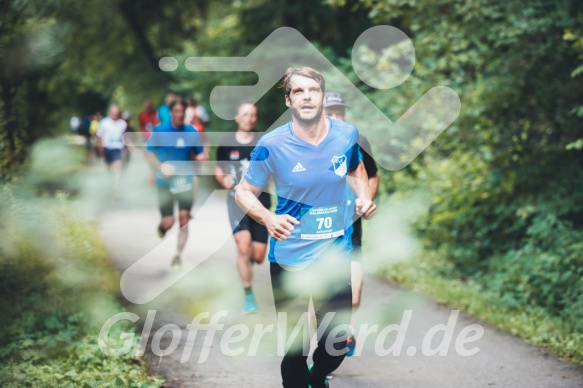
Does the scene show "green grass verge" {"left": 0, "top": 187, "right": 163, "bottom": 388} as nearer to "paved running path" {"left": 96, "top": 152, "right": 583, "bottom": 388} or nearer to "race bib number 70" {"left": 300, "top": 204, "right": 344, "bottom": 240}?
"paved running path" {"left": 96, "top": 152, "right": 583, "bottom": 388}

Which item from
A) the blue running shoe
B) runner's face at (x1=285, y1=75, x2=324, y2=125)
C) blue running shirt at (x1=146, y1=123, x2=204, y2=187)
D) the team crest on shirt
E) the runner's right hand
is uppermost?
runner's face at (x1=285, y1=75, x2=324, y2=125)

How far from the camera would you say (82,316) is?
723 centimetres

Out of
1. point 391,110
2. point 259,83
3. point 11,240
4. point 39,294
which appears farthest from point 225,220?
point 11,240

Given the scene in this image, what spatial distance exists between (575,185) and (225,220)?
740cm

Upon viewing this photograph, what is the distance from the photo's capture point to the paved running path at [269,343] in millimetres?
6165

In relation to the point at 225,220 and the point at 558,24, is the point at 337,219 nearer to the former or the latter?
the point at 558,24

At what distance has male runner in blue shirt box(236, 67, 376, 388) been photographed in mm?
4723

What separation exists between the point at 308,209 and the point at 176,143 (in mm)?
5538

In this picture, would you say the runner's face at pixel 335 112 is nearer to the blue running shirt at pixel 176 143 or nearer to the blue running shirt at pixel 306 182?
the blue running shirt at pixel 306 182

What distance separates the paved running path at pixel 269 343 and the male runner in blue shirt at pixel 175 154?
96cm

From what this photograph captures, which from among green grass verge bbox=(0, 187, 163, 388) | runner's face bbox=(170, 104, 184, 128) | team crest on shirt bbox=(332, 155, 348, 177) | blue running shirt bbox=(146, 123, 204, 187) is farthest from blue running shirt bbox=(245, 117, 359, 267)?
blue running shirt bbox=(146, 123, 204, 187)

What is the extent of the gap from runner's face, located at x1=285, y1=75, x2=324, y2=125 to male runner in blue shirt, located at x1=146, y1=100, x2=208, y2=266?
5378 millimetres

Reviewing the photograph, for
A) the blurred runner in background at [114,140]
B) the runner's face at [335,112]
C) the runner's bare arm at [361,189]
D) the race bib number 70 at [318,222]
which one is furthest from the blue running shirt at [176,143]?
the blurred runner in background at [114,140]

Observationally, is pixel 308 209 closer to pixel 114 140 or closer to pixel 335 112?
pixel 335 112
